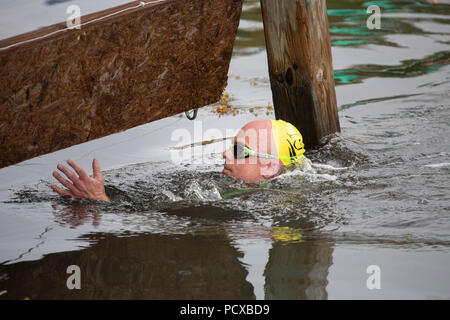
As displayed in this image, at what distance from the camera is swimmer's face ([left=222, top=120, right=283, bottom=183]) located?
6199 millimetres

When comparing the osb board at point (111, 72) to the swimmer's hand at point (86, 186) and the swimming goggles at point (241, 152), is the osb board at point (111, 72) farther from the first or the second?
the swimming goggles at point (241, 152)

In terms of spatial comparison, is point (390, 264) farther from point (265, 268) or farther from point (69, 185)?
point (69, 185)

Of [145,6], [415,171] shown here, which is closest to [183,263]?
[145,6]

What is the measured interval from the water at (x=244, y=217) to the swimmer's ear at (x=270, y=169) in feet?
0.35

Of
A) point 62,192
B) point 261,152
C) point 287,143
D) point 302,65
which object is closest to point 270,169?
point 261,152

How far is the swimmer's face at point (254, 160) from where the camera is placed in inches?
244

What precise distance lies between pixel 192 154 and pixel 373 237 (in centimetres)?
328

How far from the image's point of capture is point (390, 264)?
4066mm

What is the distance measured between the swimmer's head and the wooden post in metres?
0.71

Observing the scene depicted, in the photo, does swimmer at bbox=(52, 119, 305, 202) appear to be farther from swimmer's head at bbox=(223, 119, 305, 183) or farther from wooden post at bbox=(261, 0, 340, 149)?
wooden post at bbox=(261, 0, 340, 149)

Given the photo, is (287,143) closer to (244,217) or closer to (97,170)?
(244,217)

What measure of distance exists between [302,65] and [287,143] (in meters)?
0.98

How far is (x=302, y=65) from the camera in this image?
22.5ft

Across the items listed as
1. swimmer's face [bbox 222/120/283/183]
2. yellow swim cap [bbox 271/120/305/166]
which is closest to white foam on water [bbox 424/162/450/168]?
yellow swim cap [bbox 271/120/305/166]
